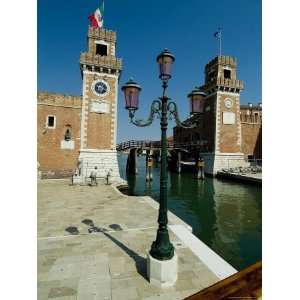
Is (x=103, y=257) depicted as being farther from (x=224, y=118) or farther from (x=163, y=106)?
(x=224, y=118)

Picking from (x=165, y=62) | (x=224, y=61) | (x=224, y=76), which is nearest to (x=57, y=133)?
(x=165, y=62)

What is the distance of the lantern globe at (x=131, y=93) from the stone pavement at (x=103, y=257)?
3.28m

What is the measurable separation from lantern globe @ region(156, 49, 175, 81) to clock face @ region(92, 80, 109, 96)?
53.8 feet

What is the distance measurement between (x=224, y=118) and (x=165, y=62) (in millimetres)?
25070

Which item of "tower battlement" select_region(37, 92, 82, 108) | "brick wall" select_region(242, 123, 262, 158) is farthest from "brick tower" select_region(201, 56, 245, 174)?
"tower battlement" select_region(37, 92, 82, 108)

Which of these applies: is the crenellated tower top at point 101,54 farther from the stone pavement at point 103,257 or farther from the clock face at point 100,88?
the stone pavement at point 103,257

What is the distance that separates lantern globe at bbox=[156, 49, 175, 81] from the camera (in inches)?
175

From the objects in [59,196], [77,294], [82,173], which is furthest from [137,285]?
[82,173]

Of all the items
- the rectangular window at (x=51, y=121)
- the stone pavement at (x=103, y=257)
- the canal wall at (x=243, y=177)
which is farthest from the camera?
the canal wall at (x=243, y=177)

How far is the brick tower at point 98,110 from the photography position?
63.6 feet

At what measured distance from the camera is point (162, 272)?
394 cm

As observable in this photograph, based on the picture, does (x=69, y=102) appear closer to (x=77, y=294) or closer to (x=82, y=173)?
(x=82, y=173)

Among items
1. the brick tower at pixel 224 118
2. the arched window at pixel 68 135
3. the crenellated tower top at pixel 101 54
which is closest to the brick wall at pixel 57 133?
the arched window at pixel 68 135
